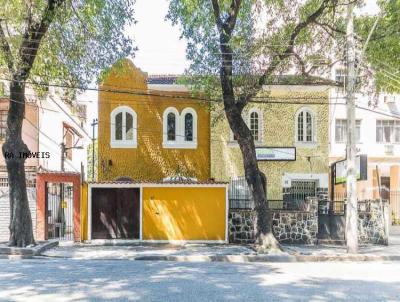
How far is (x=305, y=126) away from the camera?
24469mm

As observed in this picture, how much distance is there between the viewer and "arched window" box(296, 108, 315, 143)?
24344 mm

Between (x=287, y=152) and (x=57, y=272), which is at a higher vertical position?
(x=287, y=152)

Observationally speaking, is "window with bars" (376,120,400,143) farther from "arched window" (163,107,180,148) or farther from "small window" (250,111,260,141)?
"arched window" (163,107,180,148)

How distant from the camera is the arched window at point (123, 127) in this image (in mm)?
23453

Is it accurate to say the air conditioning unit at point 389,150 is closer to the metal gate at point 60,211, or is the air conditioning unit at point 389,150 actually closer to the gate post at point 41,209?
the metal gate at point 60,211

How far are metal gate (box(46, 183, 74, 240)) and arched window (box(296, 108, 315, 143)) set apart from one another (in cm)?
1128

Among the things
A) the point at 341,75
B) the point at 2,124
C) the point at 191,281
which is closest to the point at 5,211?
the point at 2,124

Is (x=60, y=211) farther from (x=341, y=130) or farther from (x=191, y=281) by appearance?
(x=341, y=130)

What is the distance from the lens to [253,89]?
16.9m

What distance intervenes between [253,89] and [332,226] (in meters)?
6.71

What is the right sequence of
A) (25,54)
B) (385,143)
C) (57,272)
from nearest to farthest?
(57,272), (25,54), (385,143)

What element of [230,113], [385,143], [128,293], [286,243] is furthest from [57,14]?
[385,143]

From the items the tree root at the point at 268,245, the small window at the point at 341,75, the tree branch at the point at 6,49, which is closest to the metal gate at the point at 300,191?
the small window at the point at 341,75

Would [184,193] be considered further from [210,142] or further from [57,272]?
[57,272]
